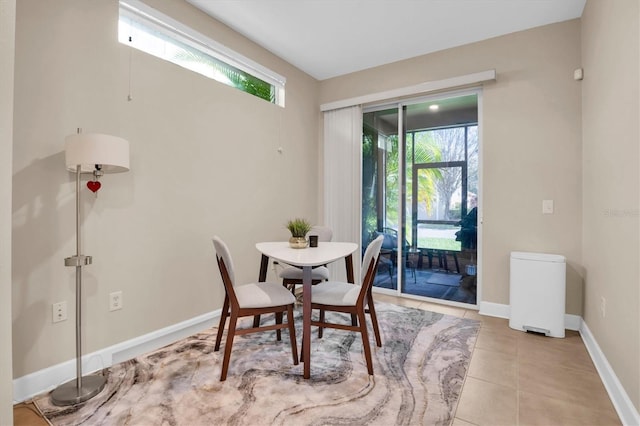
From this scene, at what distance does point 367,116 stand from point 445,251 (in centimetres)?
191

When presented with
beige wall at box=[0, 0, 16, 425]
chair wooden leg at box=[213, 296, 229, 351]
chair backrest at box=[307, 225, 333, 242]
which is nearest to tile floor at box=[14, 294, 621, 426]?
beige wall at box=[0, 0, 16, 425]

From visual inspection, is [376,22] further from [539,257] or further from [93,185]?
[93,185]

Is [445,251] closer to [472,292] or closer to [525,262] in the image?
[472,292]

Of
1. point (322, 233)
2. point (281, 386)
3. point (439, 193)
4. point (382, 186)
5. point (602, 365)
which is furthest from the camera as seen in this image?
point (382, 186)

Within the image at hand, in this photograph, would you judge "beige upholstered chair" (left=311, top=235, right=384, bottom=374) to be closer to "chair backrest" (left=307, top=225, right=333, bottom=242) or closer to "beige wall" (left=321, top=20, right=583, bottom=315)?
"chair backrest" (left=307, top=225, right=333, bottom=242)

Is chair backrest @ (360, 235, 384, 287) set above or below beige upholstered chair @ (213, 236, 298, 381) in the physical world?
above

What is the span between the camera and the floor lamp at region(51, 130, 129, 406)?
1674 millimetres

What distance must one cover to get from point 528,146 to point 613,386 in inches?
79.1

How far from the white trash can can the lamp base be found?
3112mm

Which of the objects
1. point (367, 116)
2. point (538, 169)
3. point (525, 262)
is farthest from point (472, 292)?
point (367, 116)

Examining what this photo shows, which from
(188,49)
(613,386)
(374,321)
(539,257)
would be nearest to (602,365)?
(613,386)

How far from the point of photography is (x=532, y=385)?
1.88 meters

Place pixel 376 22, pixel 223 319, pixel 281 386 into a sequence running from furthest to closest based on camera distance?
pixel 376 22
pixel 223 319
pixel 281 386

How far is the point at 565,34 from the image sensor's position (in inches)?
108
